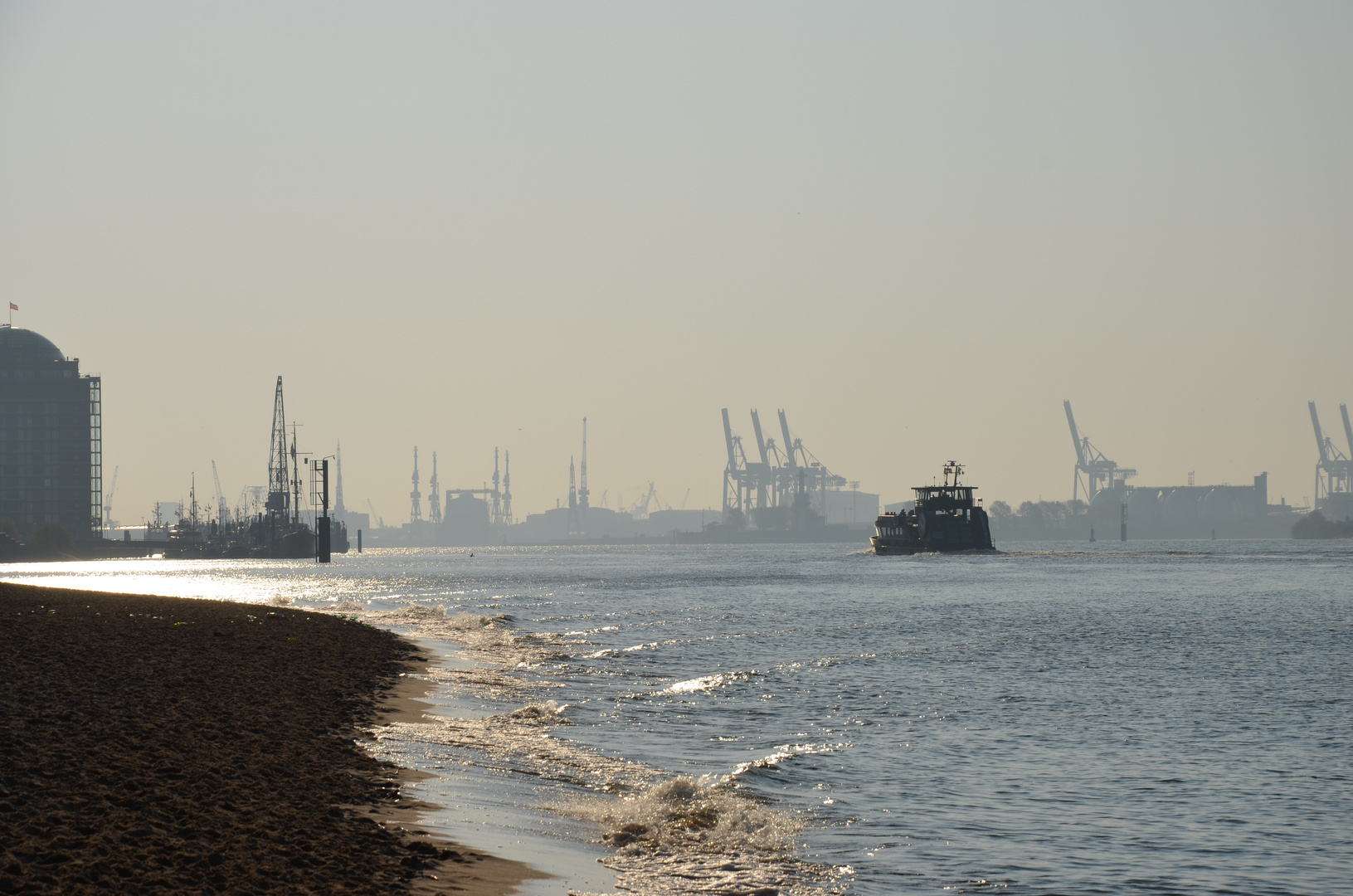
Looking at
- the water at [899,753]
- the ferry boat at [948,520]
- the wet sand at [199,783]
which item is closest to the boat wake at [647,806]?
the water at [899,753]

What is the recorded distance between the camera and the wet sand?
10812 millimetres

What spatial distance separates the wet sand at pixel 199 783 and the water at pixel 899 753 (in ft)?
3.85

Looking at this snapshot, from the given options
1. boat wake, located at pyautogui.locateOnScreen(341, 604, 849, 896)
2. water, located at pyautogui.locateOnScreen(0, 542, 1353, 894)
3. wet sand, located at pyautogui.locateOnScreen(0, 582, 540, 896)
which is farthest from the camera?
water, located at pyautogui.locateOnScreen(0, 542, 1353, 894)

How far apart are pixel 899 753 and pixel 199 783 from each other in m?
12.0

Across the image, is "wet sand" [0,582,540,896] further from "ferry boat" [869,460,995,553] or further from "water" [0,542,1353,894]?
"ferry boat" [869,460,995,553]

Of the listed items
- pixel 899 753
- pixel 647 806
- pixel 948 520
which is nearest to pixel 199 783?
pixel 647 806

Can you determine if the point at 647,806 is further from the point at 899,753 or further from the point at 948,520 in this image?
the point at 948,520

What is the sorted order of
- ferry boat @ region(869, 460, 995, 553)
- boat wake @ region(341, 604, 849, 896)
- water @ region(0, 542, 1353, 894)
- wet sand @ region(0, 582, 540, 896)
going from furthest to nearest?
ferry boat @ region(869, 460, 995, 553), water @ region(0, 542, 1353, 894), boat wake @ region(341, 604, 849, 896), wet sand @ region(0, 582, 540, 896)

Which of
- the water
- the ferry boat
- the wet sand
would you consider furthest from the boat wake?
the ferry boat

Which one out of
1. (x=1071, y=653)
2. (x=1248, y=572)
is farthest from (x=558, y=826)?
(x=1248, y=572)

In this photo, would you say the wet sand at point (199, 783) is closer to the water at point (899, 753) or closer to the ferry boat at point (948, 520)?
the water at point (899, 753)

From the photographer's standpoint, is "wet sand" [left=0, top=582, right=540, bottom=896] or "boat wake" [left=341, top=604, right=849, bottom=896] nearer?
"wet sand" [left=0, top=582, right=540, bottom=896]

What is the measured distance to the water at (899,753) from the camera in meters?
14.2

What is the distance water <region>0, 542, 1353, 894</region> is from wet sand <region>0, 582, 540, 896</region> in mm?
1174
